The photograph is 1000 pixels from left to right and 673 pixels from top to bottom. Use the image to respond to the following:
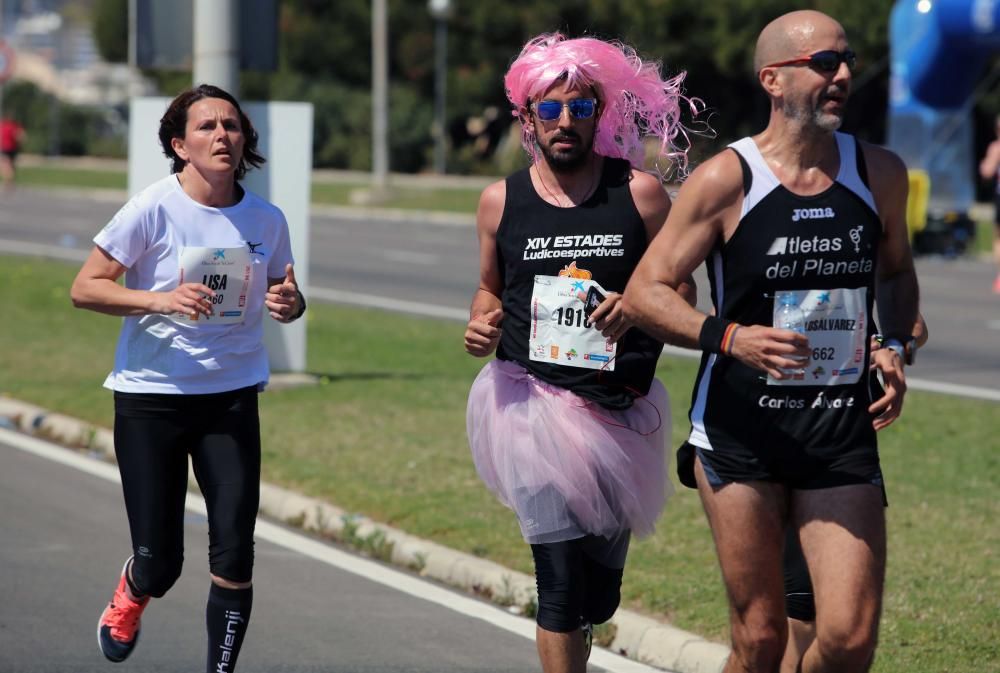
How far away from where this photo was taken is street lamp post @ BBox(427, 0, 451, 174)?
1704 inches

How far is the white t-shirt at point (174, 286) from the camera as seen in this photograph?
5.45 meters

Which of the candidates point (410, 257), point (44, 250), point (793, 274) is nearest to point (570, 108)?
point (793, 274)

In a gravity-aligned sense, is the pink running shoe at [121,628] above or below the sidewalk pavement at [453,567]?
above

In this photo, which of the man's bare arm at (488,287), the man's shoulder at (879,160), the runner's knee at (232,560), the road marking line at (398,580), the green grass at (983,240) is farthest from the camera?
the green grass at (983,240)

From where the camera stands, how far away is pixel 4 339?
49.4 ft

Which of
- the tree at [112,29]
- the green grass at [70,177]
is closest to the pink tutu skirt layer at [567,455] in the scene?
the green grass at [70,177]

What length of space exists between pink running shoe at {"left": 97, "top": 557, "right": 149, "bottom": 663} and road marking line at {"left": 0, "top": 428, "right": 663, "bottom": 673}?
1558mm

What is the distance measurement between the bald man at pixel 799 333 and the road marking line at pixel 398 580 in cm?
188

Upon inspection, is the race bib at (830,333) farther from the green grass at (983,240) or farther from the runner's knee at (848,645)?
the green grass at (983,240)

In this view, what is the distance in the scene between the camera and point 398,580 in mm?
7449

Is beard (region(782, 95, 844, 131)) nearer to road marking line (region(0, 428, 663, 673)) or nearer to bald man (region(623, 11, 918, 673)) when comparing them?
bald man (region(623, 11, 918, 673))

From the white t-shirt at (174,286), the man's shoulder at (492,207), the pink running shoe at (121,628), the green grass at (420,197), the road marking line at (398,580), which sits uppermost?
the man's shoulder at (492,207)

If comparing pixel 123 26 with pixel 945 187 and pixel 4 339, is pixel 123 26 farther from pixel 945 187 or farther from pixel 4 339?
pixel 4 339

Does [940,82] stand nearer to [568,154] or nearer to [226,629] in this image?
[568,154]
